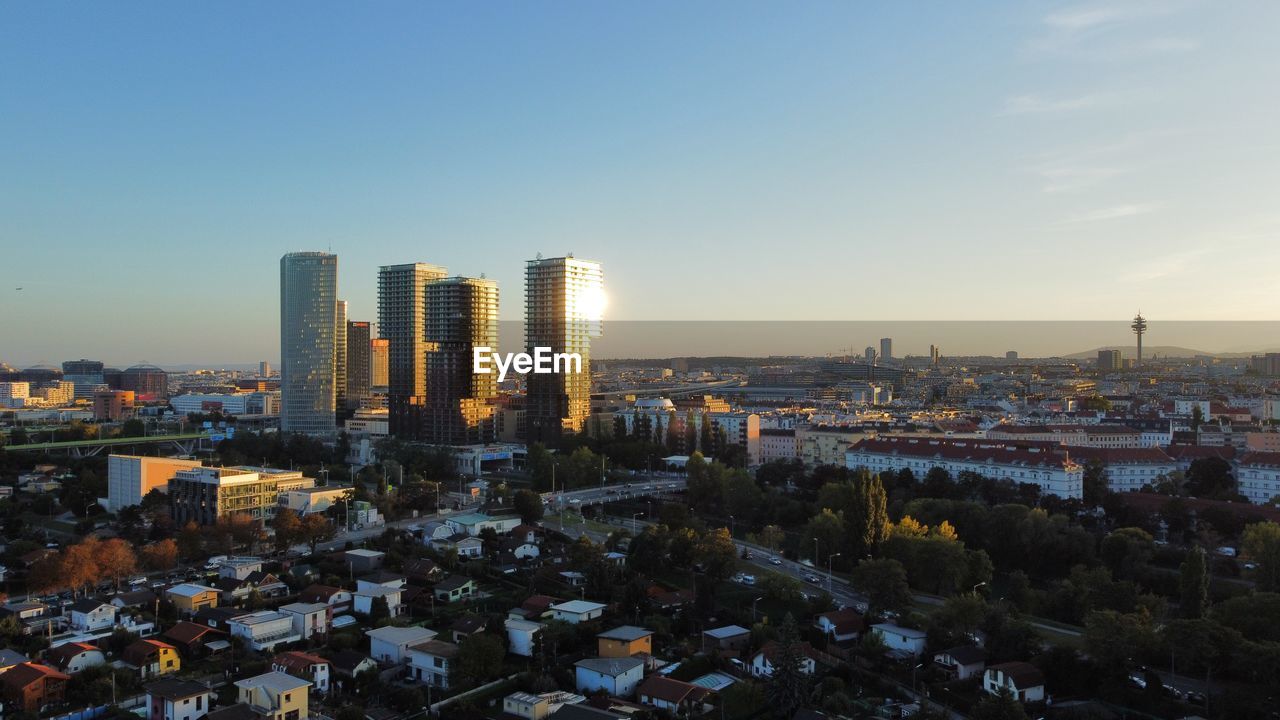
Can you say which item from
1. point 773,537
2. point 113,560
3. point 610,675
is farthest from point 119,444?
point 610,675

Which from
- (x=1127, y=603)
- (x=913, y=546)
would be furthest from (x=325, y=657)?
(x=1127, y=603)

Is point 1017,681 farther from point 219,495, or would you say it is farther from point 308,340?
point 308,340

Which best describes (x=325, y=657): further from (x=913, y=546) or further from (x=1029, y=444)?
(x=1029, y=444)

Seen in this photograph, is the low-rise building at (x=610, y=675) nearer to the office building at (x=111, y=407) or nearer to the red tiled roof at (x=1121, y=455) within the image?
the red tiled roof at (x=1121, y=455)

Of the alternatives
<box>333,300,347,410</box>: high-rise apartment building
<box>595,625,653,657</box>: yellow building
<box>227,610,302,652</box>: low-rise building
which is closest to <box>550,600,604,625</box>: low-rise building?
<box>595,625,653,657</box>: yellow building

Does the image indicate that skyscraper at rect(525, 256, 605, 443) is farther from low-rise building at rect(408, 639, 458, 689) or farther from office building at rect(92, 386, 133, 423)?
office building at rect(92, 386, 133, 423)

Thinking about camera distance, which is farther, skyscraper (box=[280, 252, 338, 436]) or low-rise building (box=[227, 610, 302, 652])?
skyscraper (box=[280, 252, 338, 436])

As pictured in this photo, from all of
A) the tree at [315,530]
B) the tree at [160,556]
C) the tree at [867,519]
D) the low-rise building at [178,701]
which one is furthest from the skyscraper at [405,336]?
the low-rise building at [178,701]
